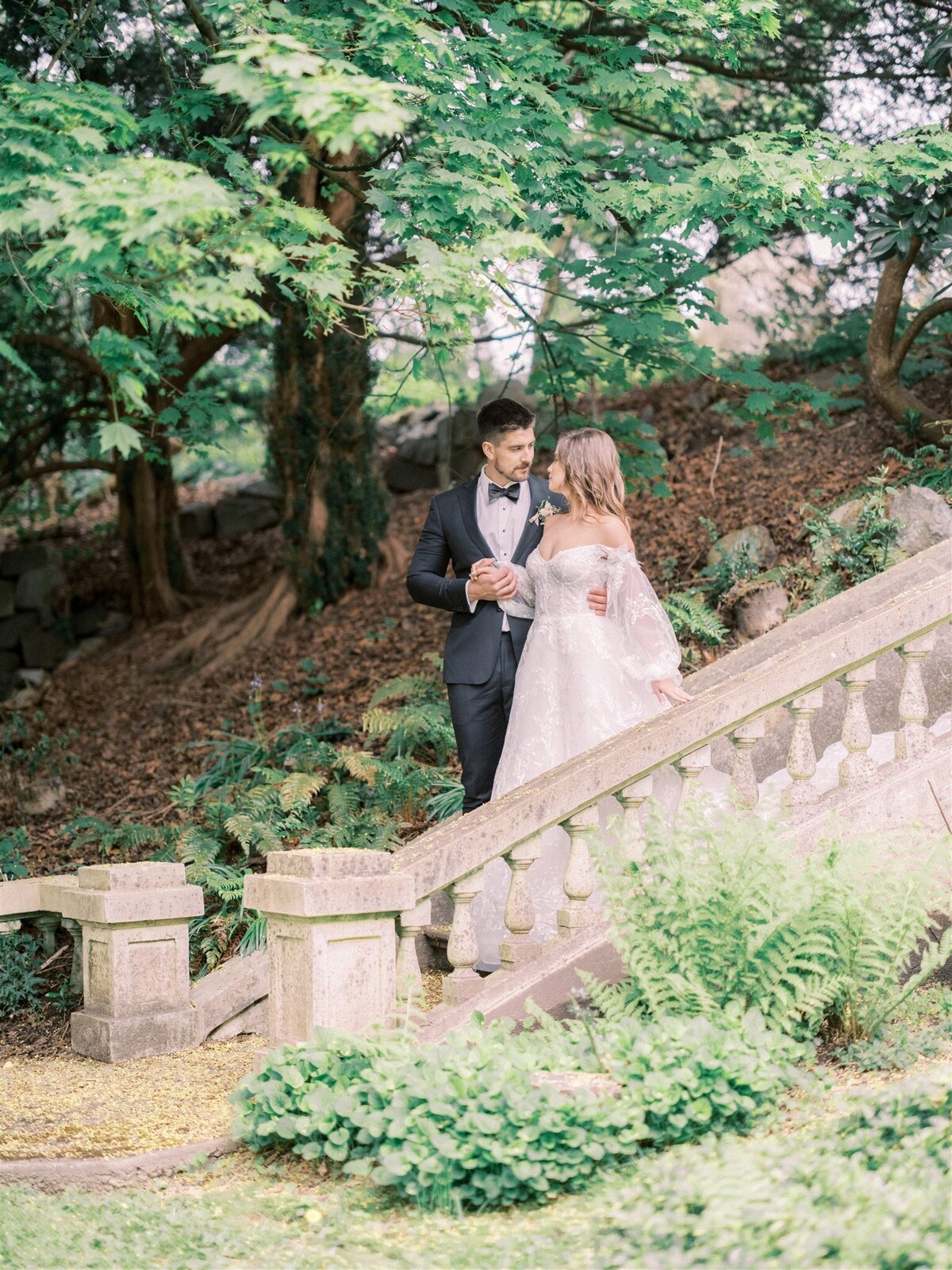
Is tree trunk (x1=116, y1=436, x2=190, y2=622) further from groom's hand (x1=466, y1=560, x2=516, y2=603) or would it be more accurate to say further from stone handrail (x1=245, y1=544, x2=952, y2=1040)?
stone handrail (x1=245, y1=544, x2=952, y2=1040)

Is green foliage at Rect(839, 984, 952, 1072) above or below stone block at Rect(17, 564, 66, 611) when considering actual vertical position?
below

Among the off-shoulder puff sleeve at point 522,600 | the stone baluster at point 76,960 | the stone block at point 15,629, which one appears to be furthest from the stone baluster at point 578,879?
the stone block at point 15,629

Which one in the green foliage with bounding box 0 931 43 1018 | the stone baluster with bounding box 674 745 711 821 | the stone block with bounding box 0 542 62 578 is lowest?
the green foliage with bounding box 0 931 43 1018

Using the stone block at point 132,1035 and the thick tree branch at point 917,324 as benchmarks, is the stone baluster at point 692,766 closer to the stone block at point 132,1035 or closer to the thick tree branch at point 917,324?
the stone block at point 132,1035

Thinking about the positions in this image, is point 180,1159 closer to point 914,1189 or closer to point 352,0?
point 914,1189

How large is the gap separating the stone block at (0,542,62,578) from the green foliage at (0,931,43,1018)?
10.8 meters

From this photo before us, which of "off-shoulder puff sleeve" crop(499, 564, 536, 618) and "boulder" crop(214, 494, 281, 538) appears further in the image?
"boulder" crop(214, 494, 281, 538)

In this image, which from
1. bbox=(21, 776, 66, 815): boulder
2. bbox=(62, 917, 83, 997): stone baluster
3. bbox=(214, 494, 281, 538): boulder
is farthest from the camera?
bbox=(214, 494, 281, 538): boulder

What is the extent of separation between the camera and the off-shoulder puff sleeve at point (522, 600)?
5645 mm

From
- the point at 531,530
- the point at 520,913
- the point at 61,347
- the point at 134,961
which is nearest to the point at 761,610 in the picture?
the point at 531,530

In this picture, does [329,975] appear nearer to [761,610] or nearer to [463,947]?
[463,947]

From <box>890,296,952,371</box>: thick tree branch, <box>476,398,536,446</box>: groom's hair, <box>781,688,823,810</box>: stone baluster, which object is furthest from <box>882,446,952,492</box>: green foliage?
<box>476,398,536,446</box>: groom's hair

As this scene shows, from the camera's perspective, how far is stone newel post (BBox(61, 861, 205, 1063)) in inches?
215

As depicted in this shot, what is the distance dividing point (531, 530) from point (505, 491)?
22cm
